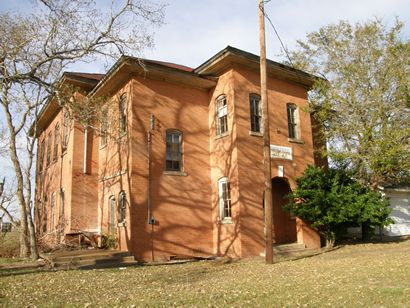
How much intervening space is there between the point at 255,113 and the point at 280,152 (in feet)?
6.75

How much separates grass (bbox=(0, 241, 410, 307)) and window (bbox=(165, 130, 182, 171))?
4918 mm

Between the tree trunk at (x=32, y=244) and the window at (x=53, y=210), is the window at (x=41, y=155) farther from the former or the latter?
the tree trunk at (x=32, y=244)

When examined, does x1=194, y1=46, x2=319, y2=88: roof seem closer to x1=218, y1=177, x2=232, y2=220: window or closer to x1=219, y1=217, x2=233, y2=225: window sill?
x1=218, y1=177, x2=232, y2=220: window

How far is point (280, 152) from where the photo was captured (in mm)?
16922

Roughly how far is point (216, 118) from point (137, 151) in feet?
13.2

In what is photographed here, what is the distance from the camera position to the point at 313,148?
19.3 metres

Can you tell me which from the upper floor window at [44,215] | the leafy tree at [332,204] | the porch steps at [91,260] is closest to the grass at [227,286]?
the porch steps at [91,260]

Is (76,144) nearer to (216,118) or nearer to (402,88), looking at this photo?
(216,118)

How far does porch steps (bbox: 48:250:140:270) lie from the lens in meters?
12.9

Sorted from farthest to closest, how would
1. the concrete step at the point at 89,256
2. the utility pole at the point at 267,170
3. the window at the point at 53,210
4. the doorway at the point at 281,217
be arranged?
the window at the point at 53,210 → the doorway at the point at 281,217 → the concrete step at the point at 89,256 → the utility pole at the point at 267,170

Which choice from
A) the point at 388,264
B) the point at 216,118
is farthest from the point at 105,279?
the point at 216,118

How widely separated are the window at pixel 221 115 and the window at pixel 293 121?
11.1ft

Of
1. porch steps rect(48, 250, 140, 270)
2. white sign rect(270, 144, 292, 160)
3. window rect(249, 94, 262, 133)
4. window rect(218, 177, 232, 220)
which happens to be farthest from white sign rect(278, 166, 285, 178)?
porch steps rect(48, 250, 140, 270)

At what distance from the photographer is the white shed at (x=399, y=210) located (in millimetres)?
22969
